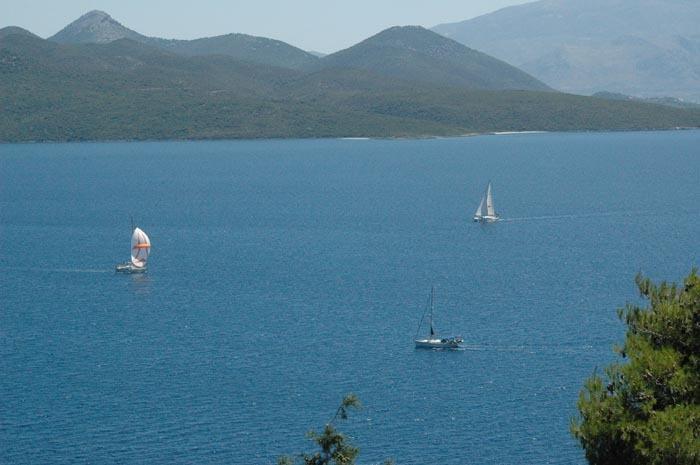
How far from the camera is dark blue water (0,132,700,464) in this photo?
5034cm

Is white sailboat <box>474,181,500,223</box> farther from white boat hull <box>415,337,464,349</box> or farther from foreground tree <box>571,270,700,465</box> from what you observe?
foreground tree <box>571,270,700,465</box>

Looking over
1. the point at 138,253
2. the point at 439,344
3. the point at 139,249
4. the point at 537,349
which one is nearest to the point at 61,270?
the point at 138,253

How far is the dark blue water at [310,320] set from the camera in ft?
165

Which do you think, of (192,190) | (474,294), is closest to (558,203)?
(192,190)

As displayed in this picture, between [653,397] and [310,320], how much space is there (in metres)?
44.4

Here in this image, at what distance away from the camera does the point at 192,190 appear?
494 ft

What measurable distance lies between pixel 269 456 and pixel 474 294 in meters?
31.2

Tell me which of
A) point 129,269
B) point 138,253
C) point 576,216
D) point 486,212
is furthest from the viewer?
point 576,216

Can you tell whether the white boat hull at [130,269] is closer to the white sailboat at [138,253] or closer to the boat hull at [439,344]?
the white sailboat at [138,253]

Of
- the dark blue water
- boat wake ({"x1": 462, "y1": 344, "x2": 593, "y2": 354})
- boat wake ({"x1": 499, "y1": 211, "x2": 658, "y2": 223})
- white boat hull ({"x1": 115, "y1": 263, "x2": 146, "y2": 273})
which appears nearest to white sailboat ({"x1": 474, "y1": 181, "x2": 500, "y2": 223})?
boat wake ({"x1": 499, "y1": 211, "x2": 658, "y2": 223})

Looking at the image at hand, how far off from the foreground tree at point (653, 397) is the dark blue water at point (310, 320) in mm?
21003

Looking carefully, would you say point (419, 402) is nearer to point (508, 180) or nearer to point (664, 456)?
point (664, 456)

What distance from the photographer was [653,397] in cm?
2552

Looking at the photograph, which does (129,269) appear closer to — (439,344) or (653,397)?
(439,344)
